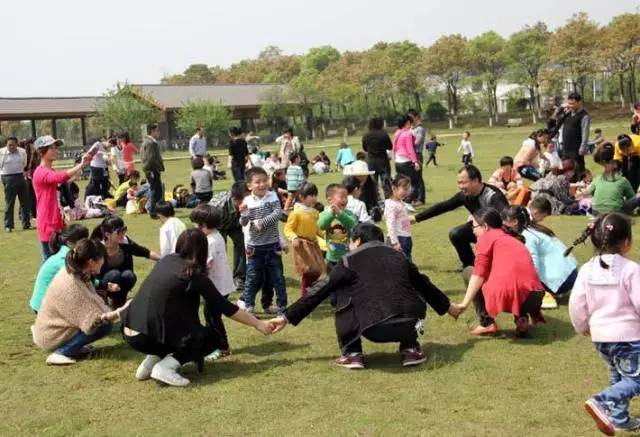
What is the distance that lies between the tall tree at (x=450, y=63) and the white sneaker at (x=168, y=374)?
56.3 metres

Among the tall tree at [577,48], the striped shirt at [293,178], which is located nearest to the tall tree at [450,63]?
the tall tree at [577,48]

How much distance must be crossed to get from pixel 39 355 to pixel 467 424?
147 inches

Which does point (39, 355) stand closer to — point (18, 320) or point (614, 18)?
point (18, 320)

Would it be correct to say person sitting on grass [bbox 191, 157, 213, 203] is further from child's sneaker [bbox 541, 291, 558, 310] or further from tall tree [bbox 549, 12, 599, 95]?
tall tree [bbox 549, 12, 599, 95]

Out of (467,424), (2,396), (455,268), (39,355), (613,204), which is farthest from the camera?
(613,204)

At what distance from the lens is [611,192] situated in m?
9.80

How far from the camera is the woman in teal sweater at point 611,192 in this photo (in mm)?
9788

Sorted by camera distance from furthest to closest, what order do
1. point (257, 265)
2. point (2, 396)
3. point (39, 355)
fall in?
point (257, 265), point (39, 355), point (2, 396)

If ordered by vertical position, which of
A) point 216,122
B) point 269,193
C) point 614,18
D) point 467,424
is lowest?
point 467,424

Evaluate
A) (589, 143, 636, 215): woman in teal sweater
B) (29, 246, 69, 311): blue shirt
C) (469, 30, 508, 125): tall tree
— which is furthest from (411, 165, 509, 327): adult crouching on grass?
(469, 30, 508, 125): tall tree

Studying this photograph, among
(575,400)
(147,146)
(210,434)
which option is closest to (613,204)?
(575,400)

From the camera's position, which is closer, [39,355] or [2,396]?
[2,396]

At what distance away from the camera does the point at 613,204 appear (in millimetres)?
9766

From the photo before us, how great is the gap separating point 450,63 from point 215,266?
57.7 metres
